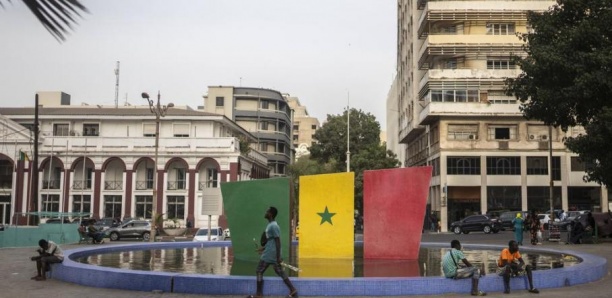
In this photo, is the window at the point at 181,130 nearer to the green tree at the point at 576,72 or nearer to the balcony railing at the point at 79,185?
the balcony railing at the point at 79,185

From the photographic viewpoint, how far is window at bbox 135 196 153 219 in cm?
4944

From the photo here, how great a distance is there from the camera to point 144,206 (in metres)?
49.6

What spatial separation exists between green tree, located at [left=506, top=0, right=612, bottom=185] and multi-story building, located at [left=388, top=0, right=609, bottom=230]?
20.4 m

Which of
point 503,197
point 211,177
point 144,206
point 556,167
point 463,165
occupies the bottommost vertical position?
point 144,206

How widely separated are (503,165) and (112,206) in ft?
107

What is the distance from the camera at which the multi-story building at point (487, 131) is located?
48.7 metres

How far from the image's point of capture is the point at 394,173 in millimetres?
16234

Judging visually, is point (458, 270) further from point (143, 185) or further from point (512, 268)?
point (143, 185)

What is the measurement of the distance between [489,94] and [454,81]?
3.11 meters

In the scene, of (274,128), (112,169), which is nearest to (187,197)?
(112,169)

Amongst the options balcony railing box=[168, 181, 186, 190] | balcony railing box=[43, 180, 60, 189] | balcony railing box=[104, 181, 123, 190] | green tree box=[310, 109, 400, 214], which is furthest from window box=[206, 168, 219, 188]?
green tree box=[310, 109, 400, 214]

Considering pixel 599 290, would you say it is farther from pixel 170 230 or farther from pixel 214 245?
pixel 170 230

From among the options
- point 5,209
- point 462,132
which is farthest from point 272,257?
point 5,209

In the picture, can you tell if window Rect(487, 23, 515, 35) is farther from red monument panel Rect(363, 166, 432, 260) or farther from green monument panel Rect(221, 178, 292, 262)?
green monument panel Rect(221, 178, 292, 262)
